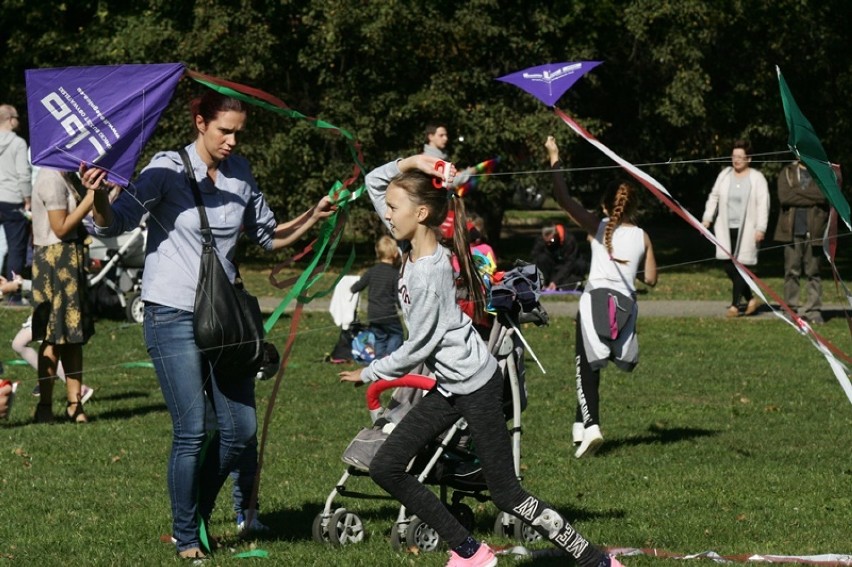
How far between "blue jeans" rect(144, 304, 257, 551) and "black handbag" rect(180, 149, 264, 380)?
0.10 metres

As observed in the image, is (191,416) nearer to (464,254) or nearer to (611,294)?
(464,254)

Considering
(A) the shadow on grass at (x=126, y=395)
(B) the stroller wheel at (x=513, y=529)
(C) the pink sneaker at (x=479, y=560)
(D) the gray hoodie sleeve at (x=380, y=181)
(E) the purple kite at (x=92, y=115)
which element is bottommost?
(A) the shadow on grass at (x=126, y=395)

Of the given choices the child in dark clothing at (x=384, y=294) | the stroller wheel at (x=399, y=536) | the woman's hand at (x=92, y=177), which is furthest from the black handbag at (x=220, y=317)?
the child in dark clothing at (x=384, y=294)

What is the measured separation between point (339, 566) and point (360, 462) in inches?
24.7

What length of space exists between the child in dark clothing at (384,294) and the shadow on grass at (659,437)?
12.1ft

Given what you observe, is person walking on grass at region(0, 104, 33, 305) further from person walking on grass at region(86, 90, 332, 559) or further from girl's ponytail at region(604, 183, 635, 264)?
person walking on grass at region(86, 90, 332, 559)

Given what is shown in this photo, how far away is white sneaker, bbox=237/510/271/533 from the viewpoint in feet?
22.3

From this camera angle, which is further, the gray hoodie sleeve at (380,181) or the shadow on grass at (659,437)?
the shadow on grass at (659,437)

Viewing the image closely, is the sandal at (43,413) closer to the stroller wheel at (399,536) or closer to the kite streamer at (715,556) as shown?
the stroller wheel at (399,536)

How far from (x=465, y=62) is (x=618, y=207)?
57.4 ft

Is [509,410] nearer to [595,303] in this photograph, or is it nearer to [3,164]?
[595,303]

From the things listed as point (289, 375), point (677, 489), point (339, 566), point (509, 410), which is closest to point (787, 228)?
point (289, 375)

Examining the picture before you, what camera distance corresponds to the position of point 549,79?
805cm

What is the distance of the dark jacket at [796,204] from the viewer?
17078 millimetres
